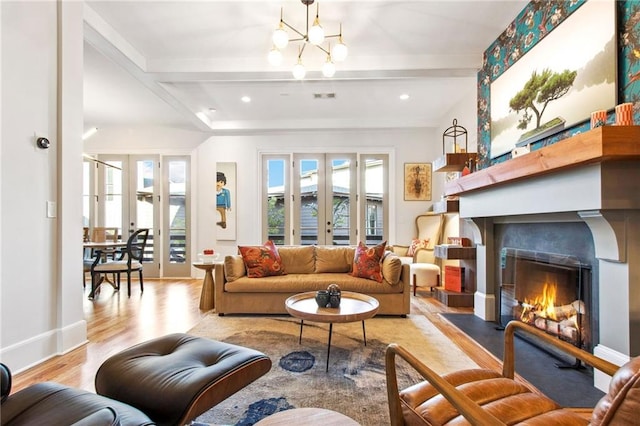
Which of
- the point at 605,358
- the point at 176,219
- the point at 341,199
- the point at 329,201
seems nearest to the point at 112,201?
the point at 176,219

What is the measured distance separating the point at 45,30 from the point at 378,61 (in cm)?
299

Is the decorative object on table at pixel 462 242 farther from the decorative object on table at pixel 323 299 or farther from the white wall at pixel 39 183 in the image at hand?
the white wall at pixel 39 183

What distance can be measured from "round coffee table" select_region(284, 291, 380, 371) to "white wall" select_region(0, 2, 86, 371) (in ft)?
5.99

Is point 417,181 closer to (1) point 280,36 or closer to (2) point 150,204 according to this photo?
(1) point 280,36

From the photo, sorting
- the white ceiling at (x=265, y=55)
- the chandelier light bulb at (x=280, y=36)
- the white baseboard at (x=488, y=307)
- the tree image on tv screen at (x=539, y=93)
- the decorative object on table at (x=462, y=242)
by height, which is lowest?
the white baseboard at (x=488, y=307)

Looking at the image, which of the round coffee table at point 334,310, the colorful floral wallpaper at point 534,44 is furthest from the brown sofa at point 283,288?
the colorful floral wallpaper at point 534,44

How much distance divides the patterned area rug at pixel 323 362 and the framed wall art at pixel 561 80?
1.94m

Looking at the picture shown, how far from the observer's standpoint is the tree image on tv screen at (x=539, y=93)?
223 cm

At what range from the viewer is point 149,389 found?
127cm

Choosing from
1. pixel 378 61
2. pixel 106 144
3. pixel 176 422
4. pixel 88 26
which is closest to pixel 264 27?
pixel 378 61

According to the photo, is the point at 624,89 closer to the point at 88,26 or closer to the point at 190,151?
the point at 88,26

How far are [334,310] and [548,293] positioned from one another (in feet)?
5.87

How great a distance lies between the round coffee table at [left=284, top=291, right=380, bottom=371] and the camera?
2.21 m

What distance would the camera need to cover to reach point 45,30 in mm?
2367
